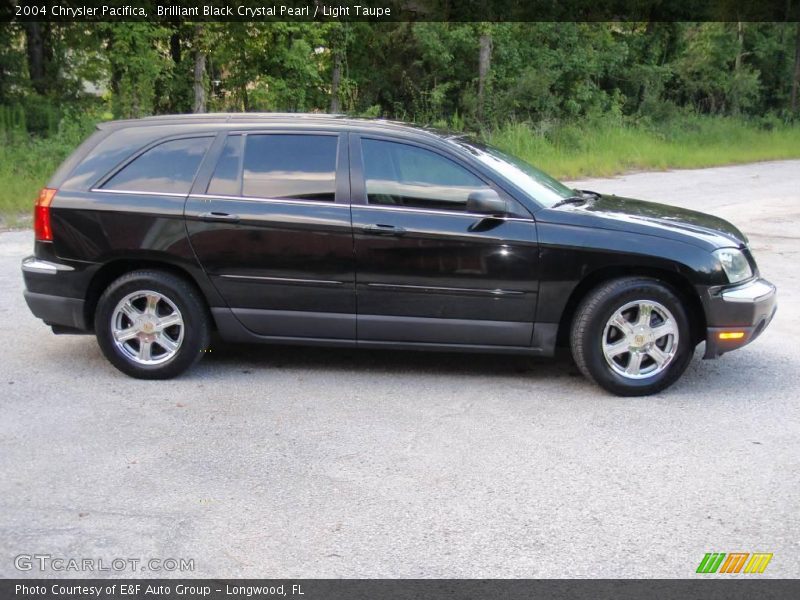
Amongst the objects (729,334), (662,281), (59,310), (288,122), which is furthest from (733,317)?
(59,310)

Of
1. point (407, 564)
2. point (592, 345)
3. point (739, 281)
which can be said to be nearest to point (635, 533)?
point (407, 564)

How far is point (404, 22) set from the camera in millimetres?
30328

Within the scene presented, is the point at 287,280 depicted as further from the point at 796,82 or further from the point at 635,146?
the point at 796,82

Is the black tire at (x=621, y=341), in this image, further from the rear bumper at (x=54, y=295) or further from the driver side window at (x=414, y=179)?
the rear bumper at (x=54, y=295)

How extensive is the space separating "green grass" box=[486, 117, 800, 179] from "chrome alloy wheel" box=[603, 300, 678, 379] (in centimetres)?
1116

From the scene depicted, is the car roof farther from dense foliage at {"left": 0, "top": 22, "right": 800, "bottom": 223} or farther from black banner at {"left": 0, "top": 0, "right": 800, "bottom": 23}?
black banner at {"left": 0, "top": 0, "right": 800, "bottom": 23}

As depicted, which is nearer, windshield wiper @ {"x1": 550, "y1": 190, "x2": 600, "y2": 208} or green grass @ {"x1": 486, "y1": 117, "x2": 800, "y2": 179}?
windshield wiper @ {"x1": 550, "y1": 190, "x2": 600, "y2": 208}

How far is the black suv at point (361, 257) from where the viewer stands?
5.58 m

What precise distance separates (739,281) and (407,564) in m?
3.13

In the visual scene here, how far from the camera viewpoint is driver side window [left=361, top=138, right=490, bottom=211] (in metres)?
5.71

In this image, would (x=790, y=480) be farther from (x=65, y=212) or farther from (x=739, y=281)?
(x=65, y=212)

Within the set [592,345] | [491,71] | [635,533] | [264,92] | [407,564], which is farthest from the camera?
[491,71]

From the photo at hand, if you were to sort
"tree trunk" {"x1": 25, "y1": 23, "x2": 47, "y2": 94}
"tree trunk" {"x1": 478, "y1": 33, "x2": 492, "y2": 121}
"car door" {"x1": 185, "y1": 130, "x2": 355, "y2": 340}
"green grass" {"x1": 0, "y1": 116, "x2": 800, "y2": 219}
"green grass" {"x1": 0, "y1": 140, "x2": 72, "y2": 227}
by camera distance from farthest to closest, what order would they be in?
"tree trunk" {"x1": 478, "y1": 33, "x2": 492, "y2": 121} < "tree trunk" {"x1": 25, "y1": 23, "x2": 47, "y2": 94} < "green grass" {"x1": 0, "y1": 116, "x2": 800, "y2": 219} < "green grass" {"x1": 0, "y1": 140, "x2": 72, "y2": 227} < "car door" {"x1": 185, "y1": 130, "x2": 355, "y2": 340}
